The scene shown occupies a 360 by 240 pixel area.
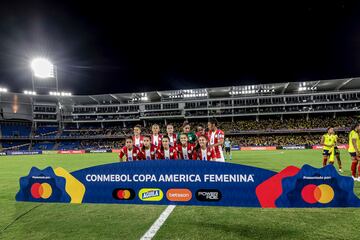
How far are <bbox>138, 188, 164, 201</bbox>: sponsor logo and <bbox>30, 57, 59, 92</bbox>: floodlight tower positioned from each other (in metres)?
56.7

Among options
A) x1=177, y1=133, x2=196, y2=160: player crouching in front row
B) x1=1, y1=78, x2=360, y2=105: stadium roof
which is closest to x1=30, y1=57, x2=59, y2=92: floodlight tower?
x1=1, y1=78, x2=360, y2=105: stadium roof

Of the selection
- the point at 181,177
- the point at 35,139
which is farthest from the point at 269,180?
the point at 35,139

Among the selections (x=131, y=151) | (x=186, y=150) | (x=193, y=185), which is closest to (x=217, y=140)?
(x=186, y=150)

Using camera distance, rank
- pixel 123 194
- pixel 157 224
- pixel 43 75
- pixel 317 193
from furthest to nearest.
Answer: pixel 43 75, pixel 123 194, pixel 157 224, pixel 317 193

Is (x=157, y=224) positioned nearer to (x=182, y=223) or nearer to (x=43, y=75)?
(x=182, y=223)

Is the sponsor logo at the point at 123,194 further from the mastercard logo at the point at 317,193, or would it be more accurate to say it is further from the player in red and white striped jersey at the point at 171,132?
the mastercard logo at the point at 317,193

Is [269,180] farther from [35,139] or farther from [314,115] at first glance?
[35,139]

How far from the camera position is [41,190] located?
4844mm

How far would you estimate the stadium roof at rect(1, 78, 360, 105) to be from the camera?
48.2m

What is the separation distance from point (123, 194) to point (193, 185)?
148cm

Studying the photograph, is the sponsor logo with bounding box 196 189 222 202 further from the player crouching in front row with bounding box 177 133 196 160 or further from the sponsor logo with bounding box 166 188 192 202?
the player crouching in front row with bounding box 177 133 196 160

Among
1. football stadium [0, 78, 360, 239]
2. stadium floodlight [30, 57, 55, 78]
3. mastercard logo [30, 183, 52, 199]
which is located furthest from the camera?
stadium floodlight [30, 57, 55, 78]

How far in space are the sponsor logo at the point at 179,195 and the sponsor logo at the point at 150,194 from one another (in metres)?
0.16

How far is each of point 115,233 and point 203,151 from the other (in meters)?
2.58
